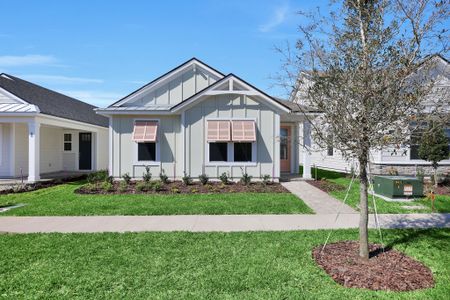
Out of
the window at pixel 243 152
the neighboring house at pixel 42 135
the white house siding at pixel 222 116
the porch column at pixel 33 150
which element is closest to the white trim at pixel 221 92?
the white house siding at pixel 222 116

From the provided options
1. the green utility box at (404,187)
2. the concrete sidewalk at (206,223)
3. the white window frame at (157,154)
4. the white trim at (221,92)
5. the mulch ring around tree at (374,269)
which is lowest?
the mulch ring around tree at (374,269)

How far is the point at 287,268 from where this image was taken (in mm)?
5098

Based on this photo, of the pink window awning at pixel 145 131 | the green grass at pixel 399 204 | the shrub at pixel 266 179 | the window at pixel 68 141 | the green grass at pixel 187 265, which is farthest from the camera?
the window at pixel 68 141

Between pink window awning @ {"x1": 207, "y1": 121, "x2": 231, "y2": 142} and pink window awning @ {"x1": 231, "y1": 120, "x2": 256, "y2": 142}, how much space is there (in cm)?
27


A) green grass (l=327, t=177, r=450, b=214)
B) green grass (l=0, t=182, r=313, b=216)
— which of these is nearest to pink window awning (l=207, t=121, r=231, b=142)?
green grass (l=0, t=182, r=313, b=216)

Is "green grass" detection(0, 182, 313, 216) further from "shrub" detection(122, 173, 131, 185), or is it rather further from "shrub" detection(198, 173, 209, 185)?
"shrub" detection(122, 173, 131, 185)

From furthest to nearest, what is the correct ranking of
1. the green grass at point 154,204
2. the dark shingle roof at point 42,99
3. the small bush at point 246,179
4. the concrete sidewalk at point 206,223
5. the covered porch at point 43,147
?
the dark shingle roof at point 42,99 < the covered porch at point 43,147 < the small bush at point 246,179 < the green grass at point 154,204 < the concrete sidewalk at point 206,223

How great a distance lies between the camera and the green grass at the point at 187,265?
432 cm

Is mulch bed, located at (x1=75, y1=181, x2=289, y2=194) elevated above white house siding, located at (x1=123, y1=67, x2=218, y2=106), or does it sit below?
below

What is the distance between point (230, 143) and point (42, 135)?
472 inches

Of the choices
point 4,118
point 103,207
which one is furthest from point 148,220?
point 4,118

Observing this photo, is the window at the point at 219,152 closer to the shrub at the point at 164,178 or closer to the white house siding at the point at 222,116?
the white house siding at the point at 222,116

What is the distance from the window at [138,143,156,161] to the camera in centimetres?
1584

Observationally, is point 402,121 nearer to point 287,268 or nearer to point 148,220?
point 287,268
